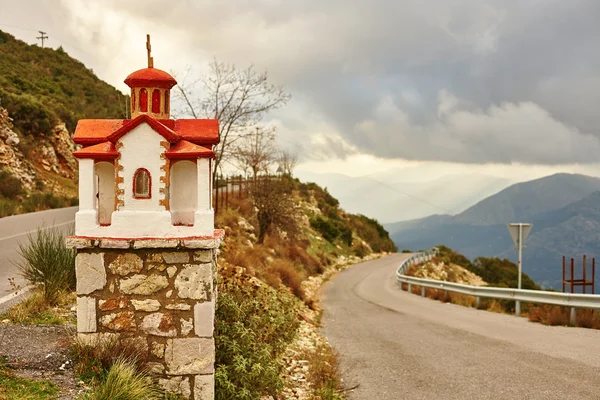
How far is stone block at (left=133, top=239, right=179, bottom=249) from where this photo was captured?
540cm

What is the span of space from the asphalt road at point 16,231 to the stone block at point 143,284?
14.4 feet

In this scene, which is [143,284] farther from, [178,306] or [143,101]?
[143,101]

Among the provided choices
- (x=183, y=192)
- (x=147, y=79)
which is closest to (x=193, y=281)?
(x=183, y=192)

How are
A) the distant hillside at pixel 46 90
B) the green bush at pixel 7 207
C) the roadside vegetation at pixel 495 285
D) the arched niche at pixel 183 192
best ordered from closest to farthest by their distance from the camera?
the arched niche at pixel 183 192 < the roadside vegetation at pixel 495 285 < the green bush at pixel 7 207 < the distant hillside at pixel 46 90

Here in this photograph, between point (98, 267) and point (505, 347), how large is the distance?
784 cm

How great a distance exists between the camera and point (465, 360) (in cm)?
855

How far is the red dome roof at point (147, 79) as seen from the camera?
5.81 meters

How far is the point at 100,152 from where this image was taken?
539 cm

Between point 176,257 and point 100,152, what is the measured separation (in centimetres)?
152

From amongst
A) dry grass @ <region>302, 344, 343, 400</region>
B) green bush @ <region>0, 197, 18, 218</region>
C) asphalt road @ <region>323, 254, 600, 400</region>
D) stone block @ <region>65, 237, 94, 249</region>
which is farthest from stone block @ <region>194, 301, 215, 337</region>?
green bush @ <region>0, 197, 18, 218</region>

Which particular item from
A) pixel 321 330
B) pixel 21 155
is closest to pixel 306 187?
pixel 21 155

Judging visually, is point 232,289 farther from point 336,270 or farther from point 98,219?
point 336,270

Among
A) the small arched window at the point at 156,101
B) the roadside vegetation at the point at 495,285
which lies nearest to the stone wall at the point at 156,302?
the small arched window at the point at 156,101

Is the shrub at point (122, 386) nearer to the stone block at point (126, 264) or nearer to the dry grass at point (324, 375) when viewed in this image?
the stone block at point (126, 264)
